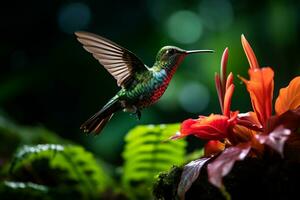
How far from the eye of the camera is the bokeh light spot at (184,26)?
5441mm

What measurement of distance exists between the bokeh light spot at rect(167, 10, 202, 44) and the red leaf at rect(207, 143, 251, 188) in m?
4.32

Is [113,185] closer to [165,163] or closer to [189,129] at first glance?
[165,163]

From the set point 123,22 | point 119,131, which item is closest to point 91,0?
point 123,22

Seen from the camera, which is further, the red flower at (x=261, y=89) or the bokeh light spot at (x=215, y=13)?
the bokeh light spot at (x=215, y=13)

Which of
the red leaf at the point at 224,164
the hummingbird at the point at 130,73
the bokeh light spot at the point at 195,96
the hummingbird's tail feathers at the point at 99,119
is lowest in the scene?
the bokeh light spot at the point at 195,96

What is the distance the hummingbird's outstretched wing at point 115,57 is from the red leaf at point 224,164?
47cm

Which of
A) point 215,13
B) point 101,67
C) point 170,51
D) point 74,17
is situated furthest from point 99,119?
point 215,13

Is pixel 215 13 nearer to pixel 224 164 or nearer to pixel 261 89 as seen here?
pixel 261 89

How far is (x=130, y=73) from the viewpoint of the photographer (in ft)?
4.89

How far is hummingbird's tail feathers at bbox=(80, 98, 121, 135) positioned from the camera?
1.42 metres

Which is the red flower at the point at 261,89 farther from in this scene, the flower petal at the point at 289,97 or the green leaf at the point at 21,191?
the green leaf at the point at 21,191

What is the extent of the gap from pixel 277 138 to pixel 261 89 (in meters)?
0.20

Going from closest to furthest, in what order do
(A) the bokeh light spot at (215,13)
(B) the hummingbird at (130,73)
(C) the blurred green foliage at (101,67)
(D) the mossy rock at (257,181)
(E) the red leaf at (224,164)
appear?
1. (E) the red leaf at (224,164)
2. (D) the mossy rock at (257,181)
3. (B) the hummingbird at (130,73)
4. (C) the blurred green foliage at (101,67)
5. (A) the bokeh light spot at (215,13)

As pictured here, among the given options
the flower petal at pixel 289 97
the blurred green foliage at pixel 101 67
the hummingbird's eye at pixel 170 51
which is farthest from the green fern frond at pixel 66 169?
the blurred green foliage at pixel 101 67
